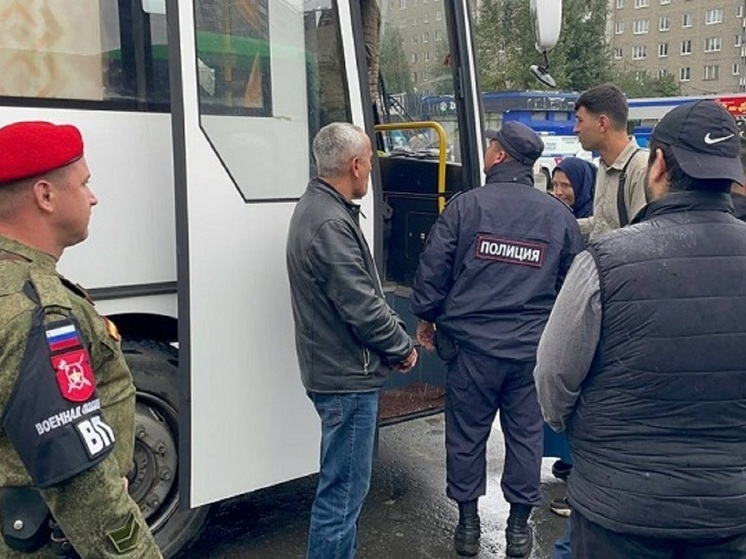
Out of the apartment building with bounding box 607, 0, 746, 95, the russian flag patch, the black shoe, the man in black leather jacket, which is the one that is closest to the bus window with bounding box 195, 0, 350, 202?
the man in black leather jacket

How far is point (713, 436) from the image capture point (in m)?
2.03

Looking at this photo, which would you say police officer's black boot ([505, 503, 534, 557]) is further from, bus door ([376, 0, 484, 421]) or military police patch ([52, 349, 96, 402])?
military police patch ([52, 349, 96, 402])

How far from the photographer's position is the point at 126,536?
5.51 ft

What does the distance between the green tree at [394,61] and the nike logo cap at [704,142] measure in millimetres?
2609

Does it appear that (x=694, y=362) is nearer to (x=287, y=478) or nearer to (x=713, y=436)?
(x=713, y=436)

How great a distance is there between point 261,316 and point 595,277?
62.6 inches

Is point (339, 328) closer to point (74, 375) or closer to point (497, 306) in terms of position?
point (497, 306)

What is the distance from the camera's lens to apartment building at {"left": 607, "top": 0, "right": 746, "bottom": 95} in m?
65.5

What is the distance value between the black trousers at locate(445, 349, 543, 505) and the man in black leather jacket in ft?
2.09

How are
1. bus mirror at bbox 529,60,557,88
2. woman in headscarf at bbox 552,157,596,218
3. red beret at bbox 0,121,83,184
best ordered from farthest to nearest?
woman in headscarf at bbox 552,157,596,218, bus mirror at bbox 529,60,557,88, red beret at bbox 0,121,83,184

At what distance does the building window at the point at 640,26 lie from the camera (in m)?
71.0

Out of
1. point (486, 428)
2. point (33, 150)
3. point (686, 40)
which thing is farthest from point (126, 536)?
point (686, 40)

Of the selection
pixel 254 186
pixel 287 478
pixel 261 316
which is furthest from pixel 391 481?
pixel 254 186

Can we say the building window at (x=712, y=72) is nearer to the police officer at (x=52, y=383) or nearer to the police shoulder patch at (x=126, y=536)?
the police officer at (x=52, y=383)
